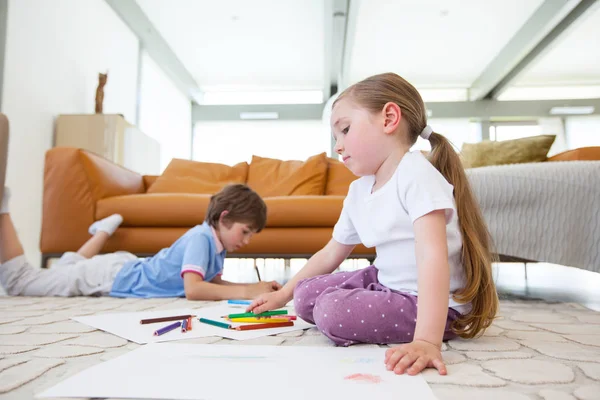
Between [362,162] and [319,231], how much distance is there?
1.29m

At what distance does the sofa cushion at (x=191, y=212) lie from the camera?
6.85ft

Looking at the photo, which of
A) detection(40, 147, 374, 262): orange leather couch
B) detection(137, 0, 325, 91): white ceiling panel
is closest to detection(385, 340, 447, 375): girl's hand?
detection(40, 147, 374, 262): orange leather couch

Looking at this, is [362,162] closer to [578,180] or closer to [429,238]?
[429,238]

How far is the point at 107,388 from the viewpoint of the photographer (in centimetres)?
51

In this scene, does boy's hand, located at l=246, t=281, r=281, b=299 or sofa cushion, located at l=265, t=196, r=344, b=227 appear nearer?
boy's hand, located at l=246, t=281, r=281, b=299

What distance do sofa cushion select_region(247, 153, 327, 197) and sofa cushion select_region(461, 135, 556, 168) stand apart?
2.83ft

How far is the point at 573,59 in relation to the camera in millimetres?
5809

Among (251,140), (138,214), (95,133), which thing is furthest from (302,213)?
(251,140)

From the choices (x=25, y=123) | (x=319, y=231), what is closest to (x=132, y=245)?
(x=319, y=231)

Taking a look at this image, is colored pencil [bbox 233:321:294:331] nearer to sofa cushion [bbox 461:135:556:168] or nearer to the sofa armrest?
the sofa armrest

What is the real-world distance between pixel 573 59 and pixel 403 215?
6.37 m

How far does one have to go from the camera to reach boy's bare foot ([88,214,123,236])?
78.0 inches

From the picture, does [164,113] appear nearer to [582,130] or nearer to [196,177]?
[196,177]

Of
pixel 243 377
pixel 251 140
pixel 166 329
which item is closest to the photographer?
pixel 243 377
